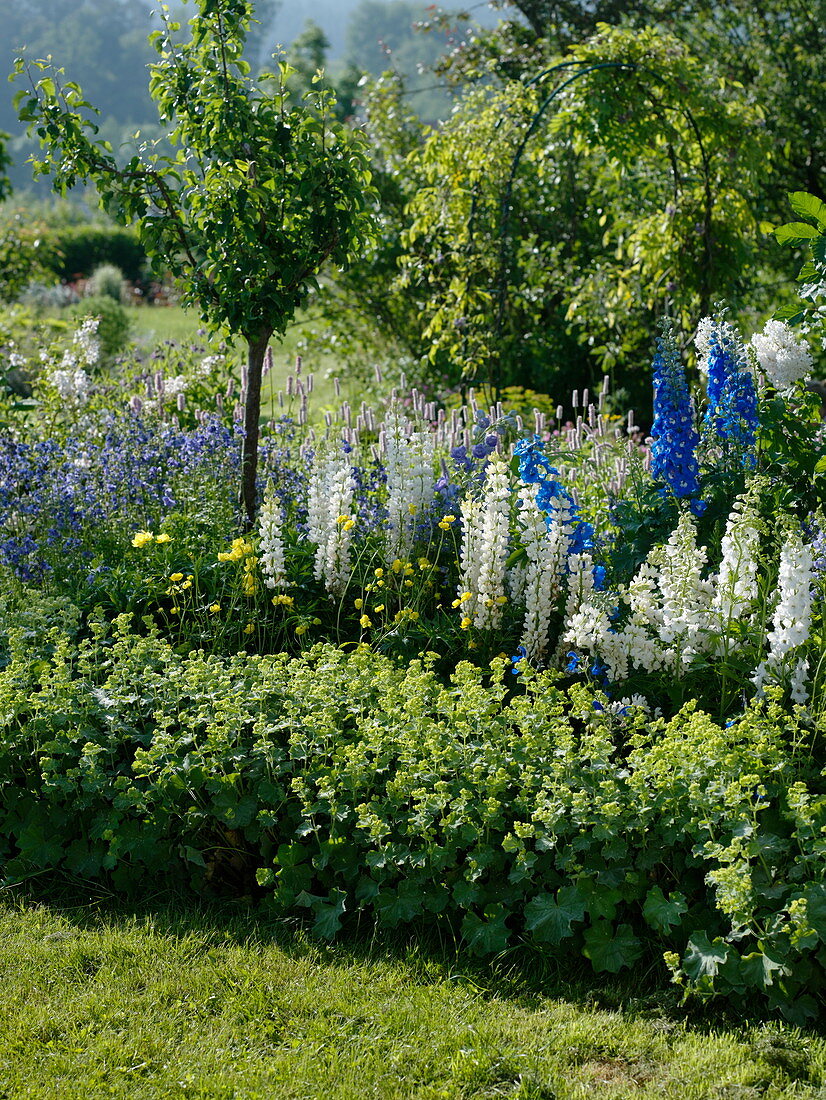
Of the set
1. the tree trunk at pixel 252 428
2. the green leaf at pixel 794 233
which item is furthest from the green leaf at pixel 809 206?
the tree trunk at pixel 252 428

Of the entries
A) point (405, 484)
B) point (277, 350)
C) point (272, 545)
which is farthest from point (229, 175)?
point (277, 350)

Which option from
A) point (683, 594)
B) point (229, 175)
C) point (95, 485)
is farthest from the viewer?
point (95, 485)

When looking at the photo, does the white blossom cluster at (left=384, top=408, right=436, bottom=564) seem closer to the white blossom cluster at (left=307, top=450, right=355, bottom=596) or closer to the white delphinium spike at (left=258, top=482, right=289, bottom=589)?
the white blossom cluster at (left=307, top=450, right=355, bottom=596)

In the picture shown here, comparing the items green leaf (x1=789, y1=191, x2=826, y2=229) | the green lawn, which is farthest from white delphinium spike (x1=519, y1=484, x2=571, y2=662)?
the green lawn

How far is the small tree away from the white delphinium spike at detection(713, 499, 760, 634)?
250 cm

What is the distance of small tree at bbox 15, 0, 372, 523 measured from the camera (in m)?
5.01

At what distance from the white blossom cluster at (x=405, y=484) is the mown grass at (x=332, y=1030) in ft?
6.06

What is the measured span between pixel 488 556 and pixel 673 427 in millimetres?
916

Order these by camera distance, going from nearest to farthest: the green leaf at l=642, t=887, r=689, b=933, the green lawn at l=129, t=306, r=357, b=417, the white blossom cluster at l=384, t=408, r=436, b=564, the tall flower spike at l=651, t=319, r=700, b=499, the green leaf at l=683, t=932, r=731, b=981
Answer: the green leaf at l=683, t=932, r=731, b=981
the green leaf at l=642, t=887, r=689, b=933
the tall flower spike at l=651, t=319, r=700, b=499
the white blossom cluster at l=384, t=408, r=436, b=564
the green lawn at l=129, t=306, r=357, b=417

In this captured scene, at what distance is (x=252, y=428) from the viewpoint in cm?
550

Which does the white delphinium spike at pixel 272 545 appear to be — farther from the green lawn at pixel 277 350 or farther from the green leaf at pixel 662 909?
the green lawn at pixel 277 350

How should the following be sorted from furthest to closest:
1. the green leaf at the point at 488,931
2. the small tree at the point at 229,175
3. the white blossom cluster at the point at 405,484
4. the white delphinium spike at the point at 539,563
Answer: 1. the small tree at the point at 229,175
2. the white blossom cluster at the point at 405,484
3. the white delphinium spike at the point at 539,563
4. the green leaf at the point at 488,931

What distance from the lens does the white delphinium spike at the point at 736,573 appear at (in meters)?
3.66

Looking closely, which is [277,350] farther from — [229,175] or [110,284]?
[229,175]
